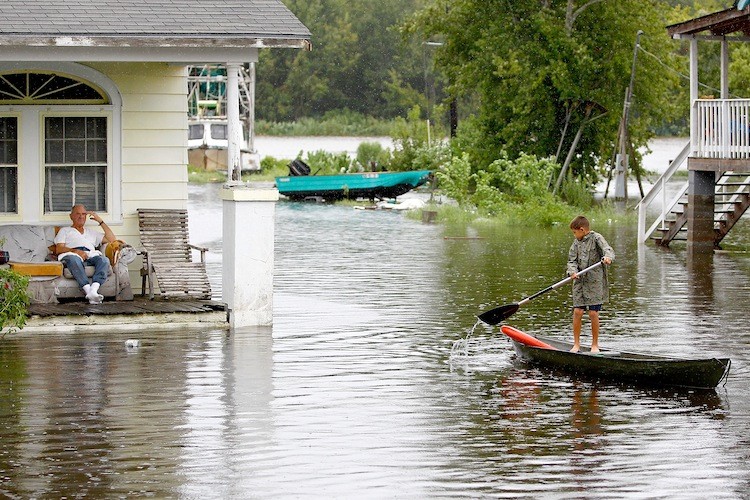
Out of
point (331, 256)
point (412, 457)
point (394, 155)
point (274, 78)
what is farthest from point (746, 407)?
point (274, 78)

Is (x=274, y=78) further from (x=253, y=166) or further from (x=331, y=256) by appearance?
(x=331, y=256)

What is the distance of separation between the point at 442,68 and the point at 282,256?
1960cm

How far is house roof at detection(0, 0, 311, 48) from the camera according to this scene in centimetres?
1531

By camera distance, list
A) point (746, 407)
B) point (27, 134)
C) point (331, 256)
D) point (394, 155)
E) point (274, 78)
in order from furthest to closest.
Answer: point (274, 78)
point (394, 155)
point (331, 256)
point (27, 134)
point (746, 407)

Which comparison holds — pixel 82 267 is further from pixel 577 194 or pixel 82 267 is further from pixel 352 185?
pixel 352 185

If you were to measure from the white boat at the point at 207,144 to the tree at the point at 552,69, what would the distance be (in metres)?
27.8

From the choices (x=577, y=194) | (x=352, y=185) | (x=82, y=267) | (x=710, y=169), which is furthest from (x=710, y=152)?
(x=352, y=185)

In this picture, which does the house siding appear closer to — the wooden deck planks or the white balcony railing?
the wooden deck planks

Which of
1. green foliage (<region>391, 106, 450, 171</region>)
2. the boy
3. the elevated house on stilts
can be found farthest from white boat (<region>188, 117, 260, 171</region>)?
the boy

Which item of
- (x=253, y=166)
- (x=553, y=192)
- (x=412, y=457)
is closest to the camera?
(x=412, y=457)

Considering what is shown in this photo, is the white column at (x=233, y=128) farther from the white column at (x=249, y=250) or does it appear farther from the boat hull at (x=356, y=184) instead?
the boat hull at (x=356, y=184)

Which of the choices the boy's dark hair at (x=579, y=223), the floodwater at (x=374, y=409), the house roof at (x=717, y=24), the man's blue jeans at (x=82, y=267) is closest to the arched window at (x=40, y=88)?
the man's blue jeans at (x=82, y=267)

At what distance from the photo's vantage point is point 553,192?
38.2 metres

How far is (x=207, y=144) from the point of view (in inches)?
2731
